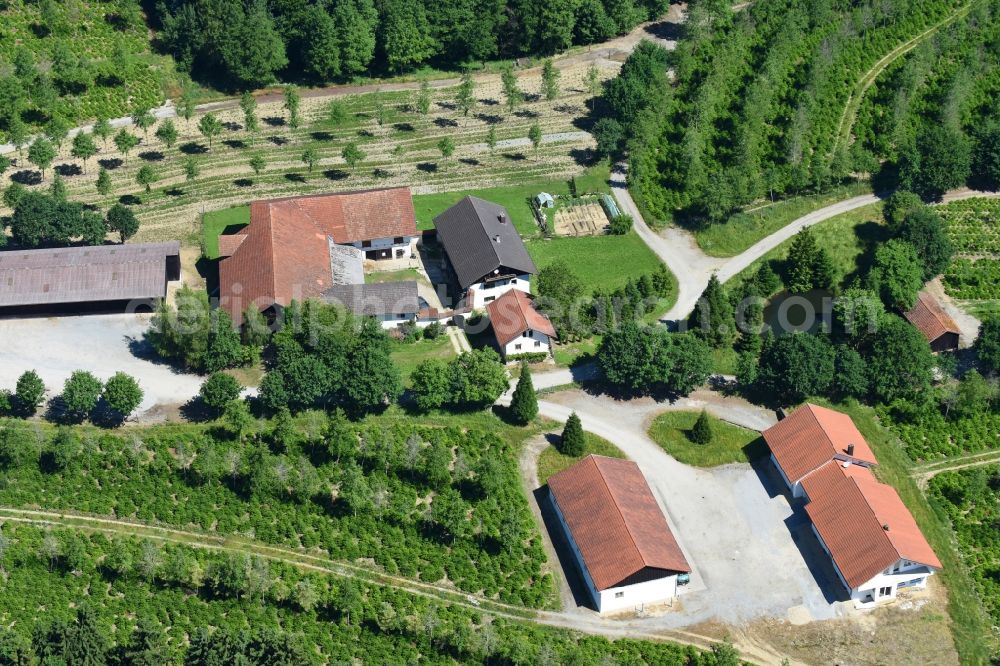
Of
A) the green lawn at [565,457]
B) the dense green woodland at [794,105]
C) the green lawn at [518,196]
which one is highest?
the dense green woodland at [794,105]

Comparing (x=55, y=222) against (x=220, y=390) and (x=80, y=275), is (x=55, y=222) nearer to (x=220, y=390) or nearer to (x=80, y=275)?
(x=80, y=275)

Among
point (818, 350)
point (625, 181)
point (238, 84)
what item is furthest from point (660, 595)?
point (238, 84)

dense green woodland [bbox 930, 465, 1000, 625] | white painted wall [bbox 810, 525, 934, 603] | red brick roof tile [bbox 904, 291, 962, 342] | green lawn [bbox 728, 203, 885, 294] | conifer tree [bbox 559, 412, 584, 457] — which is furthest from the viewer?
green lawn [bbox 728, 203, 885, 294]

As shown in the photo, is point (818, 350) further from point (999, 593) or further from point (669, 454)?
point (999, 593)

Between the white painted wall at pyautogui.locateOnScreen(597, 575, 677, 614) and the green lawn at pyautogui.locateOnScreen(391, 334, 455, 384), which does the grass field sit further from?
the white painted wall at pyautogui.locateOnScreen(597, 575, 677, 614)

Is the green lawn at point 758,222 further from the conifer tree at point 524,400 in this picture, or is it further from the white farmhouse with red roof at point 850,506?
the conifer tree at point 524,400

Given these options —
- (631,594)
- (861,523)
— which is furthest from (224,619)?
(861,523)

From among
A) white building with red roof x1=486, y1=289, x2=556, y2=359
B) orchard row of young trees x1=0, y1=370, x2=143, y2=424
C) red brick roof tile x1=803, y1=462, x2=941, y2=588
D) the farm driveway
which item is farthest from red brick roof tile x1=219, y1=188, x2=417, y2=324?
red brick roof tile x1=803, y1=462, x2=941, y2=588

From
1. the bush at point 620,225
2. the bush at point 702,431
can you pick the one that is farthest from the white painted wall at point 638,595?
the bush at point 620,225
